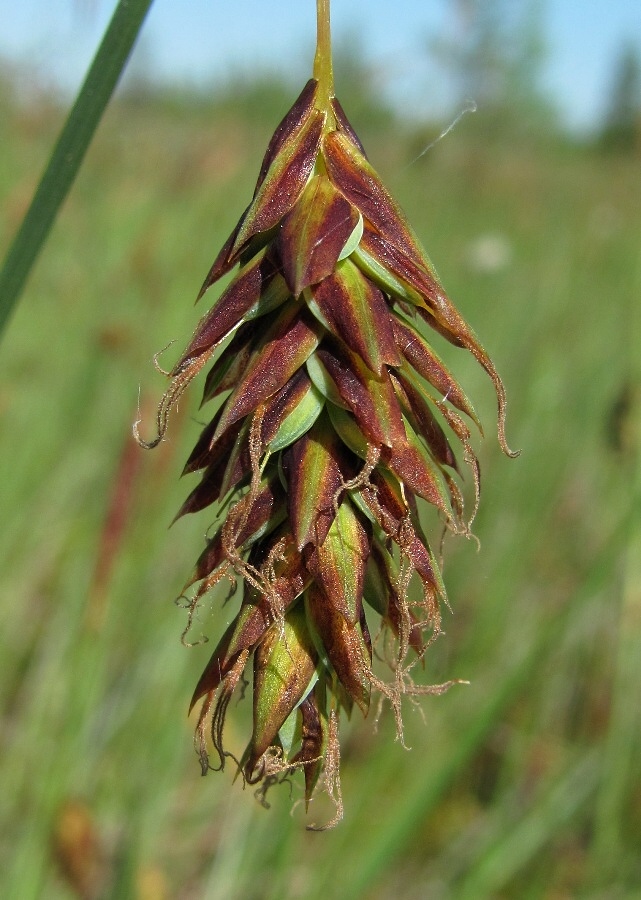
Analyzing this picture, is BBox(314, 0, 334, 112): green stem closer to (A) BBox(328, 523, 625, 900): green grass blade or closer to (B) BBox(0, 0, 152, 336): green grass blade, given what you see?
(B) BBox(0, 0, 152, 336): green grass blade

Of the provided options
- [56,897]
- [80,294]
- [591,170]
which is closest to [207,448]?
[56,897]

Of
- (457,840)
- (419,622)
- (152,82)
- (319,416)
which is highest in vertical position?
(152,82)

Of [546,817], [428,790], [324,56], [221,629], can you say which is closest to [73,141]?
[324,56]

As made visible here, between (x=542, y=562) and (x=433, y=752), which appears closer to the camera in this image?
(x=433, y=752)

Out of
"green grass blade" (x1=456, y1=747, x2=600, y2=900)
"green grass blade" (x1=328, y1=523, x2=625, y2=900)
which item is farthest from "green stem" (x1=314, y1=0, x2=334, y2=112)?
"green grass blade" (x1=456, y1=747, x2=600, y2=900)

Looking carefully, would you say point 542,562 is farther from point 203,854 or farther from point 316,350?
point 316,350

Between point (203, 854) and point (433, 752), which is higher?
point (433, 752)
